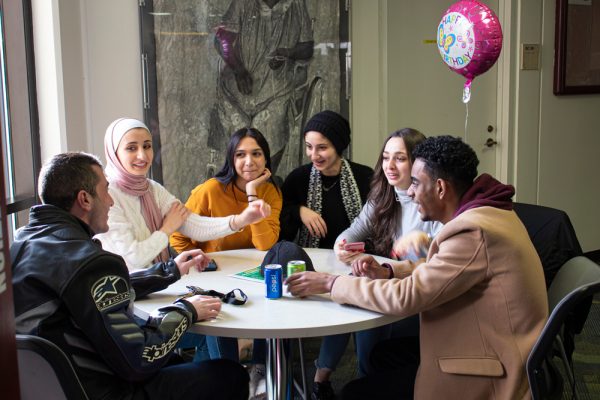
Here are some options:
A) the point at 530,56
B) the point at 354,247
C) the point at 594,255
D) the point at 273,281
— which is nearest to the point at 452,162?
the point at 273,281

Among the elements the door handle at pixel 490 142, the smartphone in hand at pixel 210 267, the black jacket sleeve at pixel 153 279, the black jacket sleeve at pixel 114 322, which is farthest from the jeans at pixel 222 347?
the door handle at pixel 490 142

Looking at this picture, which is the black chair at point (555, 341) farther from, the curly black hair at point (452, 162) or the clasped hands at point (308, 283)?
the clasped hands at point (308, 283)

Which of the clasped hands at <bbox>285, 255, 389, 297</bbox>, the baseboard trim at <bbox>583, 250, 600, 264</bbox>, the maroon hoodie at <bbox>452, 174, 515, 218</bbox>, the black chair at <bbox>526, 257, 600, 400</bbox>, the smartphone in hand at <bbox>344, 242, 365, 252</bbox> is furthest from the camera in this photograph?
the baseboard trim at <bbox>583, 250, 600, 264</bbox>

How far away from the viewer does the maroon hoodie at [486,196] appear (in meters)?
1.68

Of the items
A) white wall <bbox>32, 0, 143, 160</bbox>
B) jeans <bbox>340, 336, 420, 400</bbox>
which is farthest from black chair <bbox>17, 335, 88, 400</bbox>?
white wall <bbox>32, 0, 143, 160</bbox>

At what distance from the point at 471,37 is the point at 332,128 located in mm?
800

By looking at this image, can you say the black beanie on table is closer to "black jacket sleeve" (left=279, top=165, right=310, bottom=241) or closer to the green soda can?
"black jacket sleeve" (left=279, top=165, right=310, bottom=241)

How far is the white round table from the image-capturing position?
1.72 metres

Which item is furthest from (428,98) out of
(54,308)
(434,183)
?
(54,308)

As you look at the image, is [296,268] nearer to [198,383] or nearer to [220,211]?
[198,383]

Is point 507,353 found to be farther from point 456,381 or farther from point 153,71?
point 153,71

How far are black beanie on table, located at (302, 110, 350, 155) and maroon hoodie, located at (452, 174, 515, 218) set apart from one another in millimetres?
1360

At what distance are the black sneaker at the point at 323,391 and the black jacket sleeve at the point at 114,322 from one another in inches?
51.3

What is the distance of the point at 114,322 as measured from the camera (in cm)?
148
